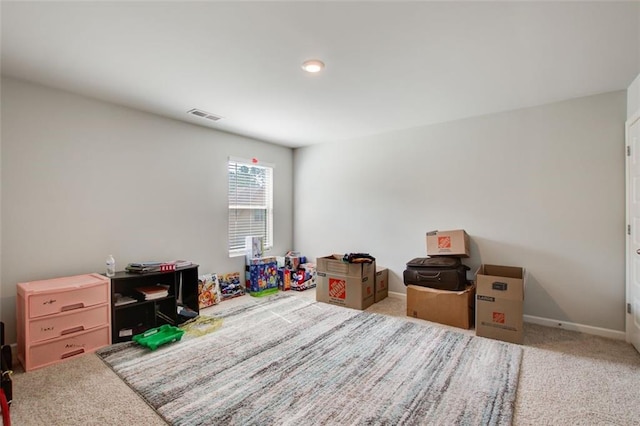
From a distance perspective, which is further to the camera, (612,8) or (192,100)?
(192,100)

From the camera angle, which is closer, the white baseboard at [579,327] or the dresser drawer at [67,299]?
the dresser drawer at [67,299]

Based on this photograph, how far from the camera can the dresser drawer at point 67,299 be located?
7.67 ft

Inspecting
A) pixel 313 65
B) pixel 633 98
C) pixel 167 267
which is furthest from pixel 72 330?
pixel 633 98

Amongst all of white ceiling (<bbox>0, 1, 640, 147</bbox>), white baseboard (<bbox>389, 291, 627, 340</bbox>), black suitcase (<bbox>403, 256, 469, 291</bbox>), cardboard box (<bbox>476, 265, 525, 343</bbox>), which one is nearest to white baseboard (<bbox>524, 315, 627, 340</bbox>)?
white baseboard (<bbox>389, 291, 627, 340</bbox>)

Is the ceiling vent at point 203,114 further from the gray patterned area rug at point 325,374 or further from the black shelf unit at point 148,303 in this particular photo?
the gray patterned area rug at point 325,374

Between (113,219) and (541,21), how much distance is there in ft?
13.4

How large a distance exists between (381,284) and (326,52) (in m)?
3.09

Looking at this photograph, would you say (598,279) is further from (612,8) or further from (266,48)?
(266,48)

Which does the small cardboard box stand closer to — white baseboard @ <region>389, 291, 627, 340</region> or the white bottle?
white baseboard @ <region>389, 291, 627, 340</region>

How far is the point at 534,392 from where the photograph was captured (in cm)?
205

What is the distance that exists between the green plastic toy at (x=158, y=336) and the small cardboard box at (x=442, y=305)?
2.52m

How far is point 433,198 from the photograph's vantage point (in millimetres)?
3986

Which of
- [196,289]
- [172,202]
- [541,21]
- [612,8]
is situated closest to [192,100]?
[172,202]

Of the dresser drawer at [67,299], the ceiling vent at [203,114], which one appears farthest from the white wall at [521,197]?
the dresser drawer at [67,299]
